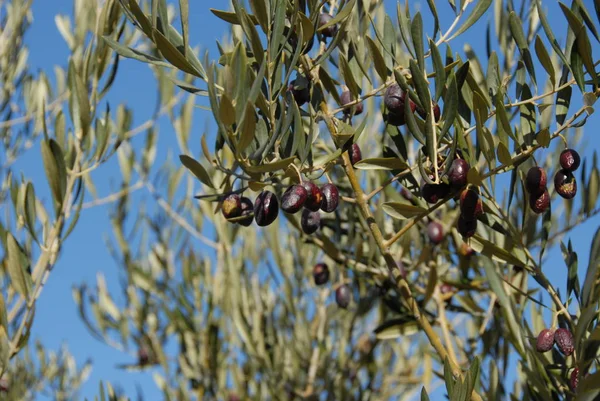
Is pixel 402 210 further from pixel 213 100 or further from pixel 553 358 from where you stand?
pixel 553 358

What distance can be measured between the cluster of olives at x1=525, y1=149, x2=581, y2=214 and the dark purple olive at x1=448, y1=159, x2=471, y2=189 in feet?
0.40

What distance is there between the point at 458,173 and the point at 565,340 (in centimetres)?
34

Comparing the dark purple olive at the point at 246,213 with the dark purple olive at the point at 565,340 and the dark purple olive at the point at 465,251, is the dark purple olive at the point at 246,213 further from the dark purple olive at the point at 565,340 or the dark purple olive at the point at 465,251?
the dark purple olive at the point at 465,251

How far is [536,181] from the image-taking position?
3.63 feet

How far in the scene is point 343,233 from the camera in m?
1.98

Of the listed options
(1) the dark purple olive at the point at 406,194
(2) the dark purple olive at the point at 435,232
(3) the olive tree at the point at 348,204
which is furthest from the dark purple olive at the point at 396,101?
(2) the dark purple olive at the point at 435,232

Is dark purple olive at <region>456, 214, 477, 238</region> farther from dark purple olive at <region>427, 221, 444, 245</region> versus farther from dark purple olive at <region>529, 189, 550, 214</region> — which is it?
dark purple olive at <region>427, 221, 444, 245</region>

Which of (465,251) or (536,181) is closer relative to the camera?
(536,181)

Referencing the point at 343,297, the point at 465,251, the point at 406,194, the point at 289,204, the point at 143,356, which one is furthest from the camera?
the point at 143,356

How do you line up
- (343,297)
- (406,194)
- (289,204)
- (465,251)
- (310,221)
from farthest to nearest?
(343,297) < (465,251) < (406,194) < (310,221) < (289,204)

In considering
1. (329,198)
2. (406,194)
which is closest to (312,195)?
(329,198)

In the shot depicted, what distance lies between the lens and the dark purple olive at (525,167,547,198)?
1.10 m

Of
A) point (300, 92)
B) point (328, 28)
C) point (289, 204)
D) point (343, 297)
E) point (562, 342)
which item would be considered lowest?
point (562, 342)

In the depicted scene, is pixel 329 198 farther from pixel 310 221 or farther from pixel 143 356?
pixel 143 356
